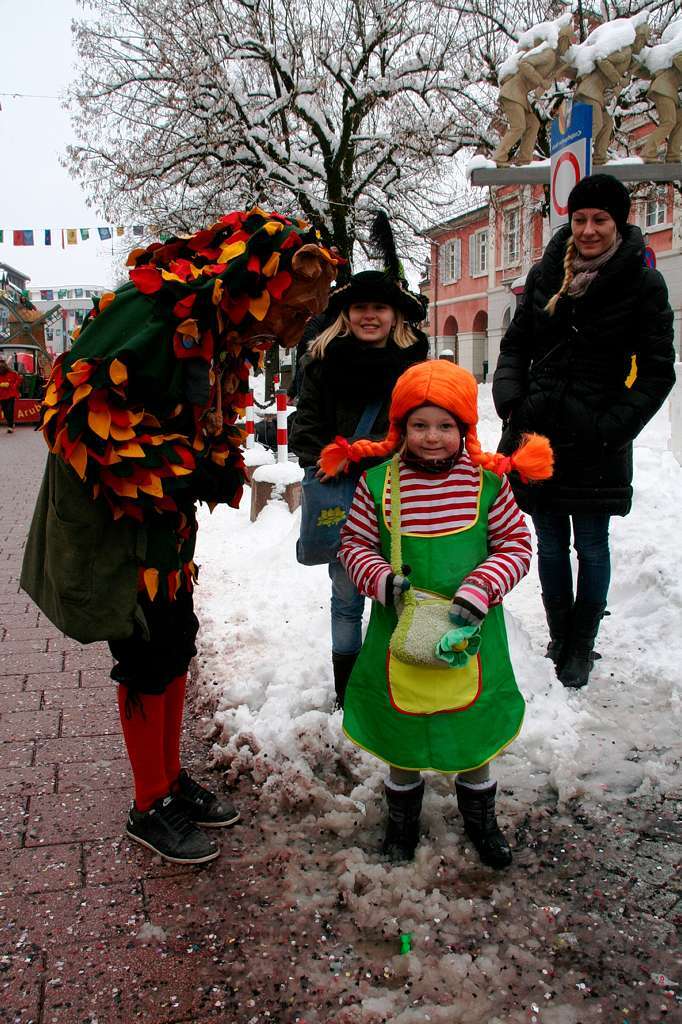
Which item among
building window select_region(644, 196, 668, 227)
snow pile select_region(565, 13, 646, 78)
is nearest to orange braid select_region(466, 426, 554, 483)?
snow pile select_region(565, 13, 646, 78)

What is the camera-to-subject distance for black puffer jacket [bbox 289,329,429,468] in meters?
2.86

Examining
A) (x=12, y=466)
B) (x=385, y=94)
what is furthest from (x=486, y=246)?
(x=12, y=466)

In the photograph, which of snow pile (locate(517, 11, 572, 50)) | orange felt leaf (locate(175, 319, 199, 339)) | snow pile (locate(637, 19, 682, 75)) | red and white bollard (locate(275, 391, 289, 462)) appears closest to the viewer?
orange felt leaf (locate(175, 319, 199, 339))

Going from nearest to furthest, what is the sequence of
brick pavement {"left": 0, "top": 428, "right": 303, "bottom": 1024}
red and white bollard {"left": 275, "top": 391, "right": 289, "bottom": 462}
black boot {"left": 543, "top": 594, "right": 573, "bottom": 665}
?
brick pavement {"left": 0, "top": 428, "right": 303, "bottom": 1024}, black boot {"left": 543, "top": 594, "right": 573, "bottom": 665}, red and white bollard {"left": 275, "top": 391, "right": 289, "bottom": 462}

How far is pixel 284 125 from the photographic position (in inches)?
740

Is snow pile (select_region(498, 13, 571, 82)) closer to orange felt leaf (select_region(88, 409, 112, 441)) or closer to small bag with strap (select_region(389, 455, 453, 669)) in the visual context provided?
small bag with strap (select_region(389, 455, 453, 669))

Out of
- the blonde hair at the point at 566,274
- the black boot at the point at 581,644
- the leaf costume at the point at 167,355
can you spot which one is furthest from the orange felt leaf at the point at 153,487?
the black boot at the point at 581,644

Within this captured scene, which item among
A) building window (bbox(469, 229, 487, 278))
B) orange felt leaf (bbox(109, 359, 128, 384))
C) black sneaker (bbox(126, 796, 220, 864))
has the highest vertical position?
building window (bbox(469, 229, 487, 278))

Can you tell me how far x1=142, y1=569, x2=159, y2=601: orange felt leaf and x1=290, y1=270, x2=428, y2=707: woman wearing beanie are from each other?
0.85 metres

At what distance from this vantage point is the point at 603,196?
10.0 ft

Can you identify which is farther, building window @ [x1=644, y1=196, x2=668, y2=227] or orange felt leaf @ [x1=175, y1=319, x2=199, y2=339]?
building window @ [x1=644, y1=196, x2=668, y2=227]

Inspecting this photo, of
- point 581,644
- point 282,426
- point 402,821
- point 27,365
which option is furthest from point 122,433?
point 27,365

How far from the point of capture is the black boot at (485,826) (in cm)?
233

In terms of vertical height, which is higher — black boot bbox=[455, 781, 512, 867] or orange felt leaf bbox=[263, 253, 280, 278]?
orange felt leaf bbox=[263, 253, 280, 278]
